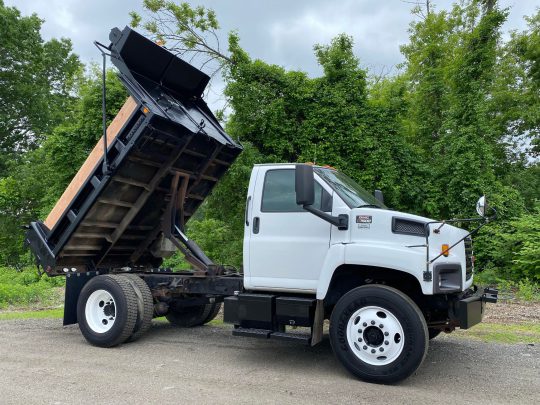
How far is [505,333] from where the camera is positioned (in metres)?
7.47

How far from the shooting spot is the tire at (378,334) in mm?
4801

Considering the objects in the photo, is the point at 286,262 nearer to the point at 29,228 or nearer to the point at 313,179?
the point at 313,179

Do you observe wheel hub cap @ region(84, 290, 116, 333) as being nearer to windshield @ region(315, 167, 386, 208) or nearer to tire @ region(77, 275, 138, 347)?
tire @ region(77, 275, 138, 347)

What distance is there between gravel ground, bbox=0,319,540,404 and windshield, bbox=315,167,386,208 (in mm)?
1936

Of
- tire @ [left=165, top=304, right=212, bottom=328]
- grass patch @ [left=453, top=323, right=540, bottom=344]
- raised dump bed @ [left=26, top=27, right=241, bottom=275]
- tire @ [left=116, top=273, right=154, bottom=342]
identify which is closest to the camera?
raised dump bed @ [left=26, top=27, right=241, bottom=275]

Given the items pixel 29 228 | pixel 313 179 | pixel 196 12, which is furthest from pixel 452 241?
pixel 196 12

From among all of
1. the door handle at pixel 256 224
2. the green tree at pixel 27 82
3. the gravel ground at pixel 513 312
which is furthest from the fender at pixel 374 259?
the green tree at pixel 27 82

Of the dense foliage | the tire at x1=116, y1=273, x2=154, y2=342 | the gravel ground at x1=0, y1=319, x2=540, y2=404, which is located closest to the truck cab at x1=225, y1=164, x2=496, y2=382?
the gravel ground at x1=0, y1=319, x2=540, y2=404

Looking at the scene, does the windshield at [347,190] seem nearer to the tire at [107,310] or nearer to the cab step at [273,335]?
the cab step at [273,335]

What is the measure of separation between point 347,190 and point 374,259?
3.47 feet

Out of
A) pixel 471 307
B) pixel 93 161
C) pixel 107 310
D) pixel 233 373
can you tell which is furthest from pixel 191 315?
pixel 471 307

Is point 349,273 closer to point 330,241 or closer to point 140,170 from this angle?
point 330,241

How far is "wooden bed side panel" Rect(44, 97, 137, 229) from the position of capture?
654cm

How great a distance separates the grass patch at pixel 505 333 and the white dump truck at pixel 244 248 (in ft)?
4.81
